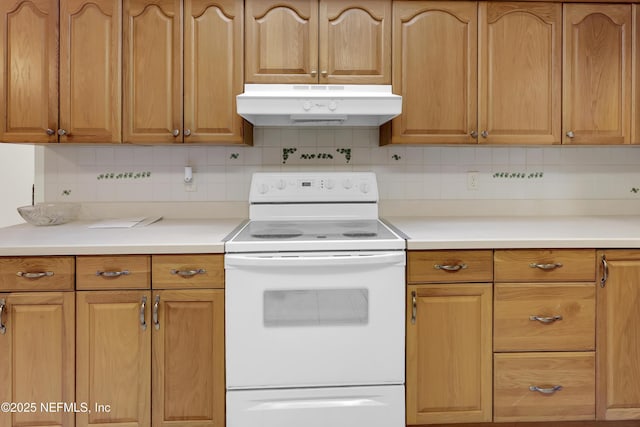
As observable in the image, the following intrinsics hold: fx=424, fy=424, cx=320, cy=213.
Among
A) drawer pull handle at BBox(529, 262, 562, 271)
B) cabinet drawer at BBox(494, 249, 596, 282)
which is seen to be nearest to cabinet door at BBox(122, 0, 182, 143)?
cabinet drawer at BBox(494, 249, 596, 282)

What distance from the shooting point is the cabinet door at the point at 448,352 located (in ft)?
5.51

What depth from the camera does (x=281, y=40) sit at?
196 centimetres

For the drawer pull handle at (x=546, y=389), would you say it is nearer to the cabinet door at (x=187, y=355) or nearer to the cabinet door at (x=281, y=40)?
the cabinet door at (x=187, y=355)

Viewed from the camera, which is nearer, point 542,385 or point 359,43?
point 542,385

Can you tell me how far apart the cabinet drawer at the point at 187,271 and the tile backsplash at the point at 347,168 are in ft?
2.39

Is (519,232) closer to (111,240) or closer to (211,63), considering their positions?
(211,63)

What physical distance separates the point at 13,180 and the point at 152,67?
53.8 inches

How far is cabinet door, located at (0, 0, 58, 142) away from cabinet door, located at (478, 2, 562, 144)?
1964 mm

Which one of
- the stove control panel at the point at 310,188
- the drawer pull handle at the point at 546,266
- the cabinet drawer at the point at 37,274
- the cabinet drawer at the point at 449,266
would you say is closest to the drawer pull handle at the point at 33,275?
the cabinet drawer at the point at 37,274

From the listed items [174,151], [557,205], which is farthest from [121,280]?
[557,205]

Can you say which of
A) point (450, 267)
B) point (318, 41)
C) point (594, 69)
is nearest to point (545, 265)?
point (450, 267)

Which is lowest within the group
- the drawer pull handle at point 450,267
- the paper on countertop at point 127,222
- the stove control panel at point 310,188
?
the drawer pull handle at point 450,267

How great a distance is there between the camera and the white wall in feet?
8.24

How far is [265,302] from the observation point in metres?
1.64
